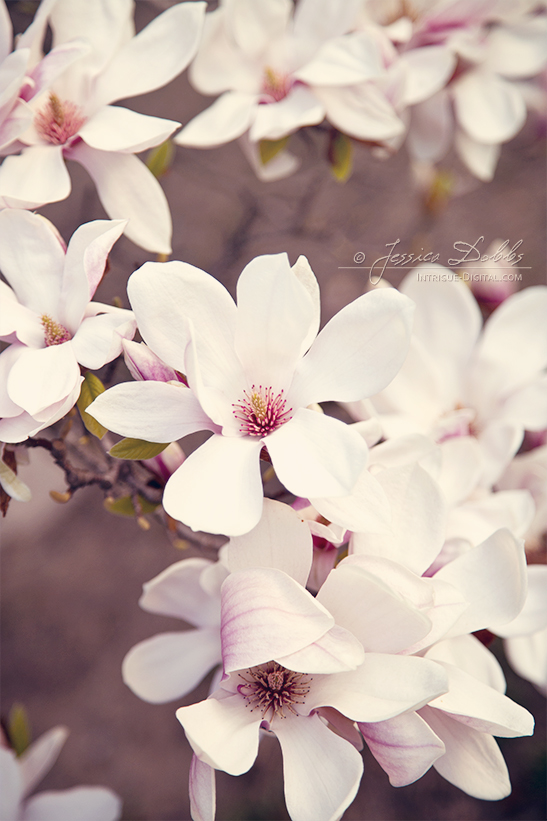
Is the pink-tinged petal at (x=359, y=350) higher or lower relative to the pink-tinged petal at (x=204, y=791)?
higher

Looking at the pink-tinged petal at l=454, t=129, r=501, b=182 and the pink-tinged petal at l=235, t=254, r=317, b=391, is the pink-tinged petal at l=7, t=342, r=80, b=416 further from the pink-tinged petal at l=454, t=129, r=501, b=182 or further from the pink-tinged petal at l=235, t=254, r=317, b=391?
the pink-tinged petal at l=454, t=129, r=501, b=182

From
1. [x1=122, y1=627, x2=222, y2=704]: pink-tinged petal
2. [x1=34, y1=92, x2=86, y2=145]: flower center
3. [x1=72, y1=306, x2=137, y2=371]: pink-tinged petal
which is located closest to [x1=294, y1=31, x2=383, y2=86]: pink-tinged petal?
[x1=34, y1=92, x2=86, y2=145]: flower center

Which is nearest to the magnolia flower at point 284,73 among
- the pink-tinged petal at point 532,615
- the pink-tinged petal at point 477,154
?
the pink-tinged petal at point 477,154

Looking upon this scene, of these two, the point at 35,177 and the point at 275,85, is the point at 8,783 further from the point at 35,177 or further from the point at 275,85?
the point at 275,85

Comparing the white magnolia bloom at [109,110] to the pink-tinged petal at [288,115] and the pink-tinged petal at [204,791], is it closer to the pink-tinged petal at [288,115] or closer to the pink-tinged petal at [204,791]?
the pink-tinged petal at [288,115]

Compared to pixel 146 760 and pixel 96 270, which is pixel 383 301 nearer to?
pixel 96 270

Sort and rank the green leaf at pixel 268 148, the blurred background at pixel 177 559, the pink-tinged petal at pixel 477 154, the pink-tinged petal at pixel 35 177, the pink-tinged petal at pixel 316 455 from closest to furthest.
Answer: the pink-tinged petal at pixel 316 455 → the pink-tinged petal at pixel 35 177 → the green leaf at pixel 268 148 → the pink-tinged petal at pixel 477 154 → the blurred background at pixel 177 559
